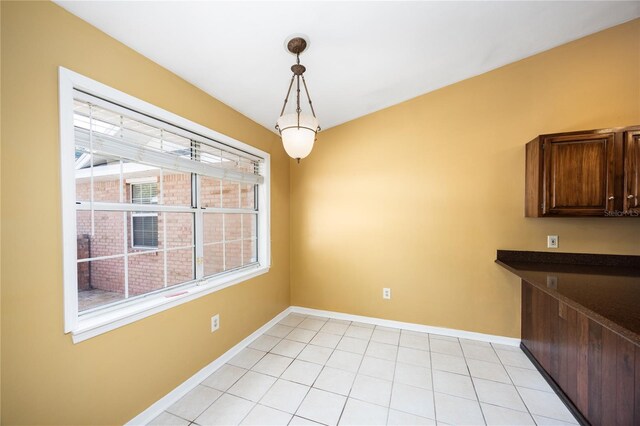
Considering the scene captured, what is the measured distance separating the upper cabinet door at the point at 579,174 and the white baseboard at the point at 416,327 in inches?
54.4

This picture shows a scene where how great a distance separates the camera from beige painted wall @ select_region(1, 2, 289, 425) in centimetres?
111

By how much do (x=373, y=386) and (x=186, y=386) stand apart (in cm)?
146

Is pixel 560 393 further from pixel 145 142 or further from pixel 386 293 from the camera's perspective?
pixel 145 142

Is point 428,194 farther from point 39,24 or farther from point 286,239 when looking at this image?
point 39,24

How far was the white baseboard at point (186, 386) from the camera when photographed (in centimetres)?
165

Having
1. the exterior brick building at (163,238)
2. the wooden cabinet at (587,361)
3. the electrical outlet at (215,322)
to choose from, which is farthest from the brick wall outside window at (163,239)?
the wooden cabinet at (587,361)

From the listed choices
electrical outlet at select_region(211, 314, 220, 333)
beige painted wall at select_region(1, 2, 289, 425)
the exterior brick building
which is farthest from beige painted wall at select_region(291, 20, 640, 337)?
beige painted wall at select_region(1, 2, 289, 425)

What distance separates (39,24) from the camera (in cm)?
119

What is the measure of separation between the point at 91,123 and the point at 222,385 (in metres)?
2.06

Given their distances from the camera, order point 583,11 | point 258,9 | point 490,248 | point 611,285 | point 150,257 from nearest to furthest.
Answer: point 258,9
point 611,285
point 583,11
point 150,257
point 490,248

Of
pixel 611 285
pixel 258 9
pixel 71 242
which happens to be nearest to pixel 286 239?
pixel 71 242

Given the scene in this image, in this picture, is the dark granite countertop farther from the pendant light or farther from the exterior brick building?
the exterior brick building

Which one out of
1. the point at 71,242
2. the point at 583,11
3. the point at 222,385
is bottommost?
the point at 222,385

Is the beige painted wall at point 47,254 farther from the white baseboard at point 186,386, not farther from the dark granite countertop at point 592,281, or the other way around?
the dark granite countertop at point 592,281
